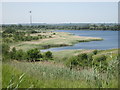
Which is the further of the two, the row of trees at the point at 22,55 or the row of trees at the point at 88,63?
the row of trees at the point at 22,55

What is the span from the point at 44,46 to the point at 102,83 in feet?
154

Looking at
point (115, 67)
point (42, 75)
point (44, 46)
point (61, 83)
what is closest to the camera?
point (61, 83)

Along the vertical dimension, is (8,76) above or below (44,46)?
above

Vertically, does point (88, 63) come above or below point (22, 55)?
above

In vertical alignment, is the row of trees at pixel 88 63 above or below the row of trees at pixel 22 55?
above

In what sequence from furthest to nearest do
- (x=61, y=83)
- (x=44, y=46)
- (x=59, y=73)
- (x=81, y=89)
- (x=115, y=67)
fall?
(x=44, y=46) < (x=59, y=73) < (x=115, y=67) < (x=61, y=83) < (x=81, y=89)

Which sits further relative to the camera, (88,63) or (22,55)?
(22,55)

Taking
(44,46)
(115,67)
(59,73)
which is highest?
(115,67)

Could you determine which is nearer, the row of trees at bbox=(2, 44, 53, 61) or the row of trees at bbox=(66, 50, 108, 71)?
the row of trees at bbox=(66, 50, 108, 71)

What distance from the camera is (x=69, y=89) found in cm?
348

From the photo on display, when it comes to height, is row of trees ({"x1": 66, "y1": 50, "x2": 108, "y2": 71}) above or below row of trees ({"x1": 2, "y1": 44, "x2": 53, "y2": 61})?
above

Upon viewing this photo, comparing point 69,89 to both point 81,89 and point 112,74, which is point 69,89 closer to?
point 81,89

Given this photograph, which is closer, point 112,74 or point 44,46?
point 112,74

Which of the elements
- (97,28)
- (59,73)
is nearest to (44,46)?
(59,73)
